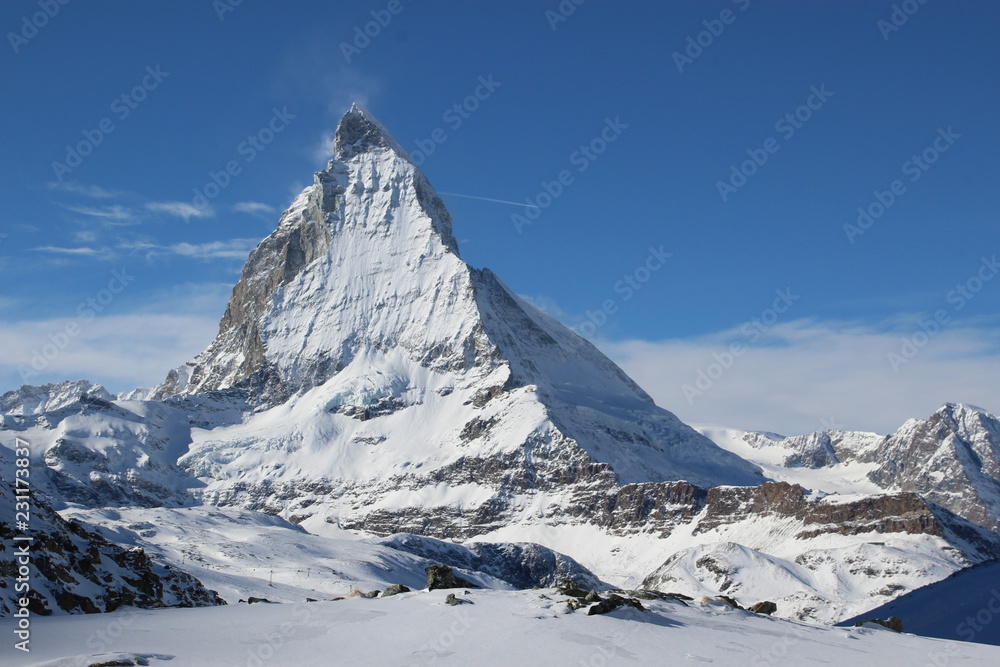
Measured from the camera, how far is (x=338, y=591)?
93.7m

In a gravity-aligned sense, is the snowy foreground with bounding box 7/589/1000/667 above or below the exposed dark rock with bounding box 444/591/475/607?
below

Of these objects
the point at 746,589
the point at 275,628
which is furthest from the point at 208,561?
the point at 746,589

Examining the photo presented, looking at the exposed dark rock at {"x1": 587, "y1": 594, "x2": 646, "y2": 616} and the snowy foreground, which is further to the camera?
the exposed dark rock at {"x1": 587, "y1": 594, "x2": 646, "y2": 616}

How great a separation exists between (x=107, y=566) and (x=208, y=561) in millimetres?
60650

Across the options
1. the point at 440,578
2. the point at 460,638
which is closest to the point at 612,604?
the point at 460,638

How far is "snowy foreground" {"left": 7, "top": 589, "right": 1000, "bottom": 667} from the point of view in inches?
1150

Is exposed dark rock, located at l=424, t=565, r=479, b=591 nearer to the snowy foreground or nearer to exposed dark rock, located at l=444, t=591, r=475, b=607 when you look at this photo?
the snowy foreground

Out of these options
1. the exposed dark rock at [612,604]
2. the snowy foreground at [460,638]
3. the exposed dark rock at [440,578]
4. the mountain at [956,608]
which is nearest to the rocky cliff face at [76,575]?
the snowy foreground at [460,638]

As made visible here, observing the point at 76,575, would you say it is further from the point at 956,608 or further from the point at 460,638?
the point at 956,608

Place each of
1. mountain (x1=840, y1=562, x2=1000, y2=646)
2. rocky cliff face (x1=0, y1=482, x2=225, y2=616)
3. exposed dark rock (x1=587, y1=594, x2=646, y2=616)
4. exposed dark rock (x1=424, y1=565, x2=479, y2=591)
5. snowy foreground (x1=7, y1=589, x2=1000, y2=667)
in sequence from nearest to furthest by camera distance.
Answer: snowy foreground (x1=7, y1=589, x2=1000, y2=667) → exposed dark rock (x1=587, y1=594, x2=646, y2=616) → rocky cliff face (x1=0, y1=482, x2=225, y2=616) → exposed dark rock (x1=424, y1=565, x2=479, y2=591) → mountain (x1=840, y1=562, x2=1000, y2=646)

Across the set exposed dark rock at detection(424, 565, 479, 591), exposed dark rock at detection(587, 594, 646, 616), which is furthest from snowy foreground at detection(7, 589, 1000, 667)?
exposed dark rock at detection(424, 565, 479, 591)

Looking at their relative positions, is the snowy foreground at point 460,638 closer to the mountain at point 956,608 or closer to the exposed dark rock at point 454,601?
the exposed dark rock at point 454,601

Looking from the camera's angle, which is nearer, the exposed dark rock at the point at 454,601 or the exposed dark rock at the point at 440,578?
the exposed dark rock at the point at 454,601

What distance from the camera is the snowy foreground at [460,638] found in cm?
2922
